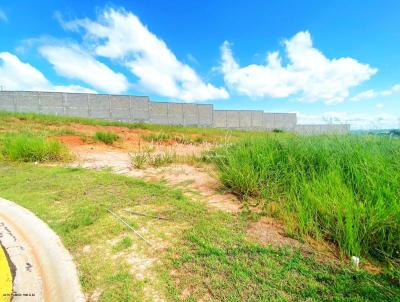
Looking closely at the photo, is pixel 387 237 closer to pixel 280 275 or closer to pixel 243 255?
pixel 280 275

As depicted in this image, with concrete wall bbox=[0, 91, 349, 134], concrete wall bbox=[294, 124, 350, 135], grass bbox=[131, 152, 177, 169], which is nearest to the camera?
concrete wall bbox=[294, 124, 350, 135]

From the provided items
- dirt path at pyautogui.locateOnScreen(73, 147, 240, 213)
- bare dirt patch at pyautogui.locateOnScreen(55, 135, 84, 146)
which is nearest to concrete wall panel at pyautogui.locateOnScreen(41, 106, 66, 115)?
bare dirt patch at pyautogui.locateOnScreen(55, 135, 84, 146)

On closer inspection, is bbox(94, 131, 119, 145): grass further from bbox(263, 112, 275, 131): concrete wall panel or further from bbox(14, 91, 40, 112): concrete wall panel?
bbox(263, 112, 275, 131): concrete wall panel

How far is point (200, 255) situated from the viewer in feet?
6.18

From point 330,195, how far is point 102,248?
2308 mm

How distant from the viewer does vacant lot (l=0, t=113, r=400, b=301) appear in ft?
5.12

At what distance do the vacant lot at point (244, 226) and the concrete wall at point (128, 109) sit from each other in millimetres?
20648

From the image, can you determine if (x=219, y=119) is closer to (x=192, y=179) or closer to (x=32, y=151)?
(x=32, y=151)

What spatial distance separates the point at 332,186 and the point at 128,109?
80.2 feet

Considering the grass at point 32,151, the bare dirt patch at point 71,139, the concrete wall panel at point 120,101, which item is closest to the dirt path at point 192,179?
the grass at point 32,151

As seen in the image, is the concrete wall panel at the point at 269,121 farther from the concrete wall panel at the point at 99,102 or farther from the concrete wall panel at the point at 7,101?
the concrete wall panel at the point at 7,101

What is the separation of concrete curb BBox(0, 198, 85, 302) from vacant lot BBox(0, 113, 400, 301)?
9cm

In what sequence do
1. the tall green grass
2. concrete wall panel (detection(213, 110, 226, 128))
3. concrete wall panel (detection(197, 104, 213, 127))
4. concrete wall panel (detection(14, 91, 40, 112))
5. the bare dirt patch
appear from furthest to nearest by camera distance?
concrete wall panel (detection(213, 110, 226, 128)) → concrete wall panel (detection(197, 104, 213, 127)) → concrete wall panel (detection(14, 91, 40, 112)) → the bare dirt patch → the tall green grass

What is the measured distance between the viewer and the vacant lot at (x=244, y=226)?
156cm
